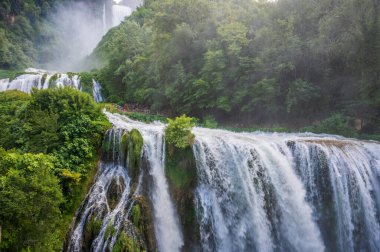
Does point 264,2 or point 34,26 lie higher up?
point 34,26

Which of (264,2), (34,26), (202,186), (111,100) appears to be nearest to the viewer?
(202,186)

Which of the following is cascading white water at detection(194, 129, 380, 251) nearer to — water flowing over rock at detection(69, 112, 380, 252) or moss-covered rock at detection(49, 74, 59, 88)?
water flowing over rock at detection(69, 112, 380, 252)

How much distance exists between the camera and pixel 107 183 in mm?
11680

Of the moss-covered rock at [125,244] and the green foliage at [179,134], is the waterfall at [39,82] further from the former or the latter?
the moss-covered rock at [125,244]

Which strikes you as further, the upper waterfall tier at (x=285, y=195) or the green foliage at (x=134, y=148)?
the upper waterfall tier at (x=285, y=195)

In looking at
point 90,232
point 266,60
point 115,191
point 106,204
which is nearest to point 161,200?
point 115,191

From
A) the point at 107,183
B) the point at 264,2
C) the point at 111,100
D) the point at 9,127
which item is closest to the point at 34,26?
the point at 111,100

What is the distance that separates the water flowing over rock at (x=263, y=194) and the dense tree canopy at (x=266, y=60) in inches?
248

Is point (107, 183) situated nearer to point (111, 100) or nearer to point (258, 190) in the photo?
point (258, 190)

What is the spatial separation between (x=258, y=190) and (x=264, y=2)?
1679 cm

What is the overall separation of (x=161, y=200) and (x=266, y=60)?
12255 millimetres

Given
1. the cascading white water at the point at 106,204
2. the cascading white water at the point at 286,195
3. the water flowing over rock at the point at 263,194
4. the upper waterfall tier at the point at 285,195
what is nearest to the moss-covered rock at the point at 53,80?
the water flowing over rock at the point at 263,194

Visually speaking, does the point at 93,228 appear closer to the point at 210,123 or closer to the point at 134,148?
the point at 134,148

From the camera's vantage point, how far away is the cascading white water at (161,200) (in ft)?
38.0
